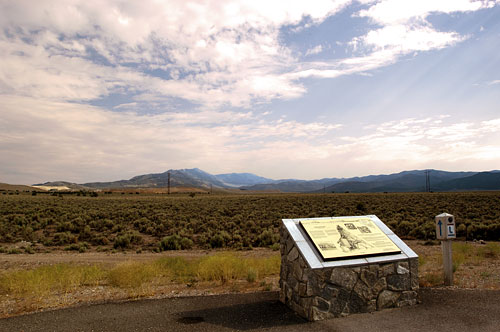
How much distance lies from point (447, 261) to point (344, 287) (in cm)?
343

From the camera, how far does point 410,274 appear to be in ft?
21.9

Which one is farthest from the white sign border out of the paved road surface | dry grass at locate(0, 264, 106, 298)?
dry grass at locate(0, 264, 106, 298)

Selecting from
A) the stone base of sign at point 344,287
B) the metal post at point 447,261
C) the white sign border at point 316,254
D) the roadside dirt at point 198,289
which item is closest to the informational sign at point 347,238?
the white sign border at point 316,254

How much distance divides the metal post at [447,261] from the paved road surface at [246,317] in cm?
77

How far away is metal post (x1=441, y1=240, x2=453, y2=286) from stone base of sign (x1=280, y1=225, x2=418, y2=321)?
5.42ft

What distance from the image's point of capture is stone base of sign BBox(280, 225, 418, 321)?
5965mm

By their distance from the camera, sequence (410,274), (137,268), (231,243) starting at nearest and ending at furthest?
(410,274) → (137,268) → (231,243)

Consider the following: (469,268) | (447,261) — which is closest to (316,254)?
(447,261)

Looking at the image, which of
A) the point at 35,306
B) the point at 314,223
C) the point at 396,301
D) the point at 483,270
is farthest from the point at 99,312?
the point at 483,270

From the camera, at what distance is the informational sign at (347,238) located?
21.0 ft

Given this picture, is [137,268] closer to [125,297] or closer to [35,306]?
[125,297]

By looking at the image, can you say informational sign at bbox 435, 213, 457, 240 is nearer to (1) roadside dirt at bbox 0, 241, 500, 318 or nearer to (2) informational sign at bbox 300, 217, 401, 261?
(1) roadside dirt at bbox 0, 241, 500, 318

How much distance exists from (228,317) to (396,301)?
126 inches

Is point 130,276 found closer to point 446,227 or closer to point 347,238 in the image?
point 347,238
